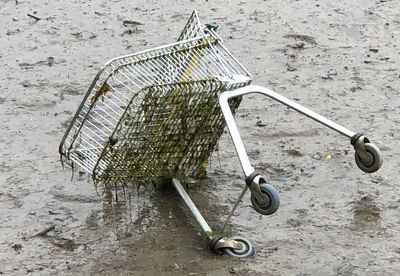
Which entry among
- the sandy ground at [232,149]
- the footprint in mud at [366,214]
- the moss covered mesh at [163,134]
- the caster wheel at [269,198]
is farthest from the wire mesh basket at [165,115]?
the footprint in mud at [366,214]

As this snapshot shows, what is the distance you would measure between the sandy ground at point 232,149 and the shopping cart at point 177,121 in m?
0.18

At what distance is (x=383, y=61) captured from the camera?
589 centimetres

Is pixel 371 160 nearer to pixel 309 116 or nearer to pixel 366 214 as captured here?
pixel 366 214

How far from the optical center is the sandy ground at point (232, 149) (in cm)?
389

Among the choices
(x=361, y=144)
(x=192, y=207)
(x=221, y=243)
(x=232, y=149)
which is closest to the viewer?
(x=221, y=243)

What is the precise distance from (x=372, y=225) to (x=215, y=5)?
10.5 ft

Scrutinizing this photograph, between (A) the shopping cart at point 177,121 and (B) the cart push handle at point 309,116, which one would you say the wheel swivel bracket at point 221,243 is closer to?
(A) the shopping cart at point 177,121

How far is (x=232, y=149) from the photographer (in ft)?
15.8

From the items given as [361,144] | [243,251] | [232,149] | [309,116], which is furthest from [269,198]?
[232,149]

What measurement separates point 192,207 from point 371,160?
3.08ft

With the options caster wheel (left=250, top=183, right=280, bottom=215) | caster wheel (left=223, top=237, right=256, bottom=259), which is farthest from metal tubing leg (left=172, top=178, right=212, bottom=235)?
caster wheel (left=250, top=183, right=280, bottom=215)

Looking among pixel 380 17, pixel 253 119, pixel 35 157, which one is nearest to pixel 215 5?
pixel 380 17

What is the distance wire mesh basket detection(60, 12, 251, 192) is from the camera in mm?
3846

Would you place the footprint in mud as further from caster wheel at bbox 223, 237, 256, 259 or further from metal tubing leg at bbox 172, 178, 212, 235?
metal tubing leg at bbox 172, 178, 212, 235
